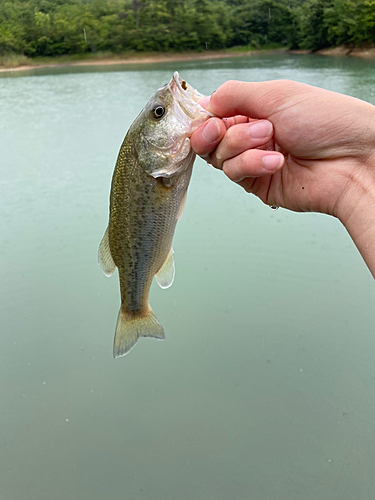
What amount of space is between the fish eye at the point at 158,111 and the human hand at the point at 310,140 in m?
0.17

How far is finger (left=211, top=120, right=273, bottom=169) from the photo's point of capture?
186 centimetres

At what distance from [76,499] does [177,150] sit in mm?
2936

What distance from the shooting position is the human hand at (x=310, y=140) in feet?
6.10

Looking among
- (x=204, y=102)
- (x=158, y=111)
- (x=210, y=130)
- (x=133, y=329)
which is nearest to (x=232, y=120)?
(x=204, y=102)

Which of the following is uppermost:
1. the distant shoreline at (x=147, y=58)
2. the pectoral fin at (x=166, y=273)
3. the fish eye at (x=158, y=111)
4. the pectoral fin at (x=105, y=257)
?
the fish eye at (x=158, y=111)

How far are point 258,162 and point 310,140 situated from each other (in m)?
0.30

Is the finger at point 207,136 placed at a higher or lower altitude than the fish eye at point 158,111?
lower

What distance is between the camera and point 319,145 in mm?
1950

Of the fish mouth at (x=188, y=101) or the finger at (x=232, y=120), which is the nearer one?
the fish mouth at (x=188, y=101)

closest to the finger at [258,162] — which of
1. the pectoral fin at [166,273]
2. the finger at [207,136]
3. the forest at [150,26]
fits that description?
the finger at [207,136]

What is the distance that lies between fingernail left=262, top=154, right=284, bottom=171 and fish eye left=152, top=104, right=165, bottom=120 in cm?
47

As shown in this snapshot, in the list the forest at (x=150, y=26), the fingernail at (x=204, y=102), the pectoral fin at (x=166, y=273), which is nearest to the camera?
the fingernail at (x=204, y=102)

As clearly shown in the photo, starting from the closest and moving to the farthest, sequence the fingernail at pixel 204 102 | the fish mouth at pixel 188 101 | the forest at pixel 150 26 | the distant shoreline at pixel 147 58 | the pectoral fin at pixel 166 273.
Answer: the fish mouth at pixel 188 101
the fingernail at pixel 204 102
the pectoral fin at pixel 166 273
the distant shoreline at pixel 147 58
the forest at pixel 150 26

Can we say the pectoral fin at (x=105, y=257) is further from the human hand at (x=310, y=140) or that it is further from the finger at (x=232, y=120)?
the finger at (x=232, y=120)
